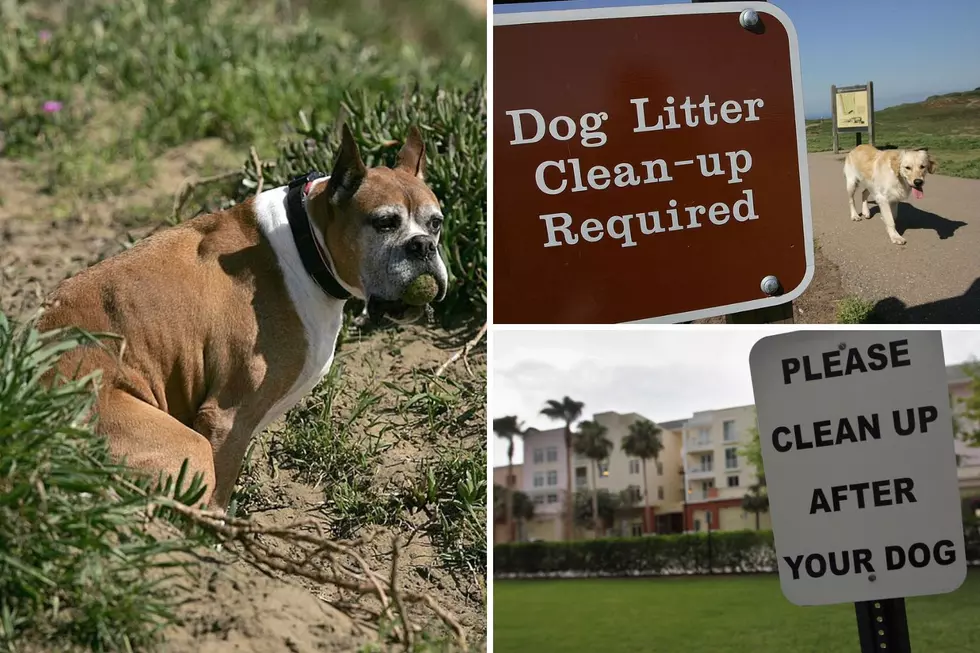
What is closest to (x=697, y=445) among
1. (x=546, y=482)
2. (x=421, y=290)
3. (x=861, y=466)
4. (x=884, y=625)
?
(x=546, y=482)

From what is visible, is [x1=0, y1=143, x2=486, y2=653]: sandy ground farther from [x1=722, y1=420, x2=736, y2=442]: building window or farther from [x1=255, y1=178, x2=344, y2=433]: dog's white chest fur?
[x1=722, y1=420, x2=736, y2=442]: building window

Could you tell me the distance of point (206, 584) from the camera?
3273mm

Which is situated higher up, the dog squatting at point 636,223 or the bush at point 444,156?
the bush at point 444,156

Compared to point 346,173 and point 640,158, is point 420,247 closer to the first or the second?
point 346,173

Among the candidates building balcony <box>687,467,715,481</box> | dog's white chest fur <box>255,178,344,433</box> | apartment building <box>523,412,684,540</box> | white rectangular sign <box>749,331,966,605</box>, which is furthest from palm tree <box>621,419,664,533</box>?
white rectangular sign <box>749,331,966,605</box>

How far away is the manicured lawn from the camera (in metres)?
8.16

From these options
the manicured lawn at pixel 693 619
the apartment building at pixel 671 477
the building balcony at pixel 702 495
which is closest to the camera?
the manicured lawn at pixel 693 619

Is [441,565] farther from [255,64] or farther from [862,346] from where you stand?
[255,64]

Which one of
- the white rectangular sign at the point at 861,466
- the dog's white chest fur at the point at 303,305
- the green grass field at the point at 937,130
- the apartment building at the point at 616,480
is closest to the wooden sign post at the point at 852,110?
the green grass field at the point at 937,130

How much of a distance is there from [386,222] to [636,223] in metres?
1.40

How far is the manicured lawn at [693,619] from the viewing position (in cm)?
816

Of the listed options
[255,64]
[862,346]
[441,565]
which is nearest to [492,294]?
[862,346]

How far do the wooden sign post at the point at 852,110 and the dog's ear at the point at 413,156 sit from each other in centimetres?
192

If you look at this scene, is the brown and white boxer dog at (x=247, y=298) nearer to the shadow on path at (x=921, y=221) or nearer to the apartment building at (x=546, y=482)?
the shadow on path at (x=921, y=221)
